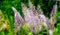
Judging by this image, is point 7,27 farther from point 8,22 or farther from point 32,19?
point 32,19

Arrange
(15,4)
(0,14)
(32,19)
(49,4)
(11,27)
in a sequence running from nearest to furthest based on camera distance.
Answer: (32,19), (11,27), (0,14), (15,4), (49,4)

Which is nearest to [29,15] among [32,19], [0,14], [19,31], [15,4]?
[32,19]

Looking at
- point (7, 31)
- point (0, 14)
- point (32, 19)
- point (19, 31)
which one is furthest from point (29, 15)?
point (0, 14)

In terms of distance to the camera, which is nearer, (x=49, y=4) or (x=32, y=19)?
(x=32, y=19)

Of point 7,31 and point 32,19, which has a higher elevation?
point 32,19

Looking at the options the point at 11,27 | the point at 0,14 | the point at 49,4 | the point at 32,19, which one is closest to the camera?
the point at 32,19

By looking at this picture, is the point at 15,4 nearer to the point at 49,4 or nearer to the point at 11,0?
the point at 11,0

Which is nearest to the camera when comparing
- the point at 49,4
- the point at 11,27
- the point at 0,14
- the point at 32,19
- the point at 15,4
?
the point at 32,19

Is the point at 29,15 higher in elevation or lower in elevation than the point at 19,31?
higher

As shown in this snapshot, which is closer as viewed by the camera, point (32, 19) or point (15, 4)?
point (32, 19)
